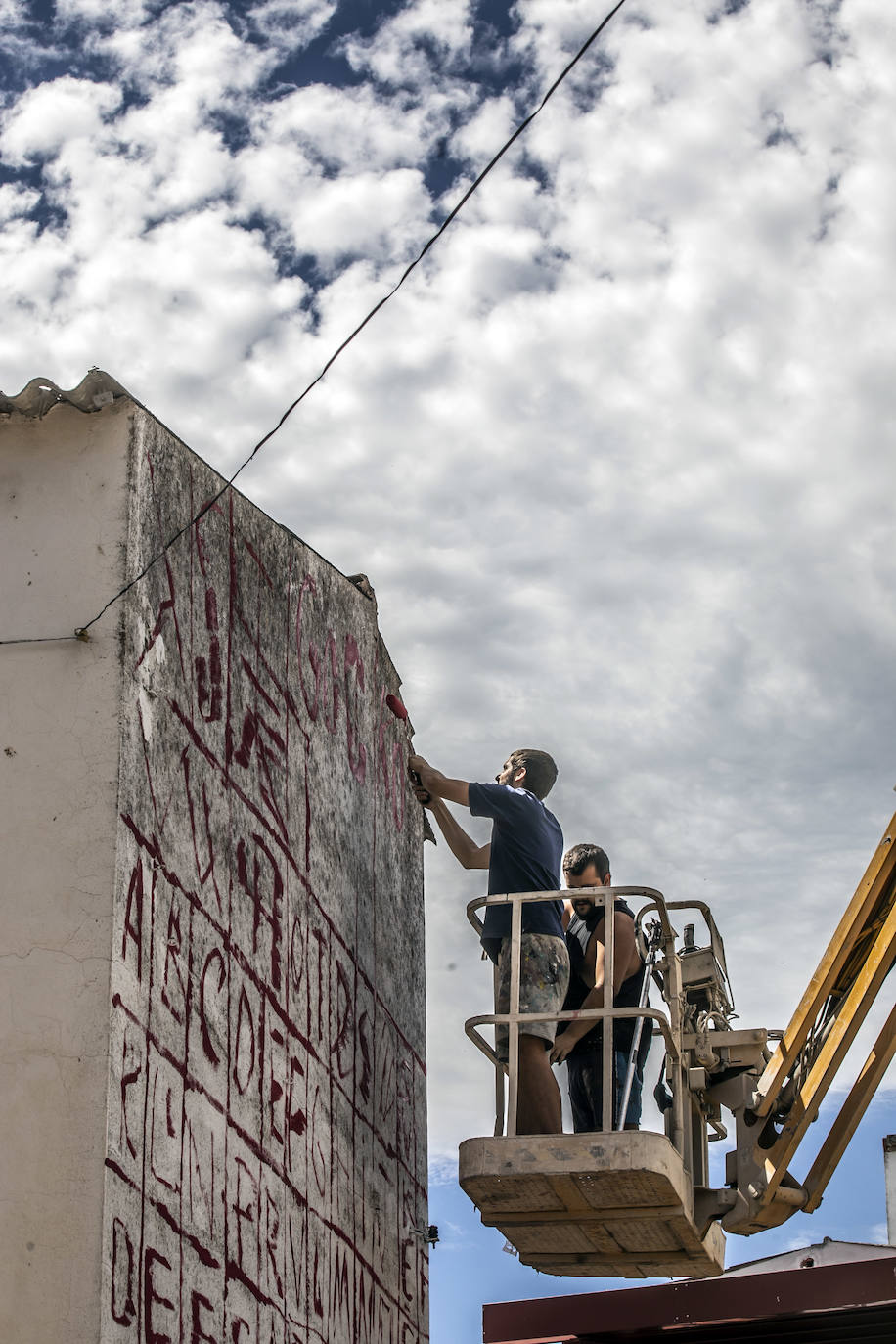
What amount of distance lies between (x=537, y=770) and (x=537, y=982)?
58.6 inches

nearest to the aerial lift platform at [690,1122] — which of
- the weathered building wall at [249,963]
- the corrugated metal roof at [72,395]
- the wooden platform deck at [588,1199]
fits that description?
the wooden platform deck at [588,1199]

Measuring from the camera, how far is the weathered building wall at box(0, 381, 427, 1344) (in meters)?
6.60

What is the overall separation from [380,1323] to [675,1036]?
7.92 feet

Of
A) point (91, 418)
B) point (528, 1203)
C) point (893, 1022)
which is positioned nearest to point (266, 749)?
point (91, 418)

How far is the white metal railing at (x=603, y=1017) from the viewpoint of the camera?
26.0ft

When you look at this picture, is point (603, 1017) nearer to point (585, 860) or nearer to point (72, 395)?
point (585, 860)

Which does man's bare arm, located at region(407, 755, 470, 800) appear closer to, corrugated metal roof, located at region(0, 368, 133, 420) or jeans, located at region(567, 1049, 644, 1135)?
jeans, located at region(567, 1049, 644, 1135)

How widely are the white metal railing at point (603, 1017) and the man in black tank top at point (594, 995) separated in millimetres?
97

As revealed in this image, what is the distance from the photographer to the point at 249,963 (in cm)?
776

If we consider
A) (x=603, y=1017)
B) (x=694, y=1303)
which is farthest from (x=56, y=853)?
(x=694, y=1303)

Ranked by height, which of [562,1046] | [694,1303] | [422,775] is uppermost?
[422,775]

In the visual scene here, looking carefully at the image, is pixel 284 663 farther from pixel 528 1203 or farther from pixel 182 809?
pixel 528 1203

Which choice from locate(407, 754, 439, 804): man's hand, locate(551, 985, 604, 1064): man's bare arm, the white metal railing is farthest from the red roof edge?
locate(407, 754, 439, 804): man's hand

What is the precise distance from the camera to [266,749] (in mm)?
8430
